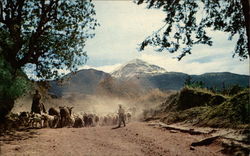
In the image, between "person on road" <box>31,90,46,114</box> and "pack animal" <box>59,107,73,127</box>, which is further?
"pack animal" <box>59,107,73,127</box>

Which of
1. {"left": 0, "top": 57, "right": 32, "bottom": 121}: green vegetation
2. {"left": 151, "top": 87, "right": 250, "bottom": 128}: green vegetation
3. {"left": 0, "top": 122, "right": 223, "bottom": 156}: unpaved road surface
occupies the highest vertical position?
{"left": 0, "top": 57, "right": 32, "bottom": 121}: green vegetation

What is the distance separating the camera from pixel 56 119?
22.0 m

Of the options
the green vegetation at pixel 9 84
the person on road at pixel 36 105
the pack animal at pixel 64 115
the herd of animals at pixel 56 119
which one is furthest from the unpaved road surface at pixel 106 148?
the pack animal at pixel 64 115

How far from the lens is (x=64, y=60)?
18.6 metres

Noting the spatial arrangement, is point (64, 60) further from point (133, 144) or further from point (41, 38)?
point (133, 144)

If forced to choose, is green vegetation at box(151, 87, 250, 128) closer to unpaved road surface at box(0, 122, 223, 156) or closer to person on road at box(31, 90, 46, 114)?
unpaved road surface at box(0, 122, 223, 156)

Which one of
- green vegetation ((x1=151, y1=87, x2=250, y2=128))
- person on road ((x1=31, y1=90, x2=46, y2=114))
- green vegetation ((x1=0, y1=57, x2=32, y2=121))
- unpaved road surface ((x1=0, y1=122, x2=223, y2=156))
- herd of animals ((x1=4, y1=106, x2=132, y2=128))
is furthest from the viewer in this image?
person on road ((x1=31, y1=90, x2=46, y2=114))

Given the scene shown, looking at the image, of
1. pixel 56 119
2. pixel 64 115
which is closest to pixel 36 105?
pixel 56 119

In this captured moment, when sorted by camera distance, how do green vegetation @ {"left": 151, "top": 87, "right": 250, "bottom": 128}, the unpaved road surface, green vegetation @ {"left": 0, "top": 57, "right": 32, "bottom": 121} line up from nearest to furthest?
1. the unpaved road surface
2. green vegetation @ {"left": 151, "top": 87, "right": 250, "bottom": 128}
3. green vegetation @ {"left": 0, "top": 57, "right": 32, "bottom": 121}

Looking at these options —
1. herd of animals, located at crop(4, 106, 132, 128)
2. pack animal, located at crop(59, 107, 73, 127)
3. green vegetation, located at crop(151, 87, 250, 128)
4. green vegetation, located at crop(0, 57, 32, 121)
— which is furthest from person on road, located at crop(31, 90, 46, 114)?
green vegetation, located at crop(151, 87, 250, 128)

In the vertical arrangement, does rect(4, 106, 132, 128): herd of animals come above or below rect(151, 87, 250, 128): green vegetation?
below

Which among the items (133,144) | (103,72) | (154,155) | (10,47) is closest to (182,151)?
(154,155)

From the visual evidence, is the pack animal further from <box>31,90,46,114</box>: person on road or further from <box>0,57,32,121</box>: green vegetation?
<box>0,57,32,121</box>: green vegetation

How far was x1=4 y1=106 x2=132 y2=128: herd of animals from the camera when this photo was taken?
60.6 ft
